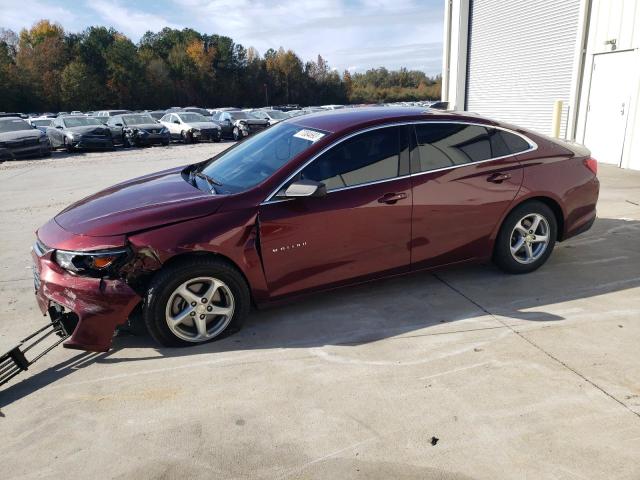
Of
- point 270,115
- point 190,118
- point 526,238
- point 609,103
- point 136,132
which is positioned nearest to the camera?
point 526,238

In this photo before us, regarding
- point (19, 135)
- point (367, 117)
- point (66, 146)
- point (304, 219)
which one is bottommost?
point (66, 146)

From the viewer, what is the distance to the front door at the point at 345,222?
3758 millimetres

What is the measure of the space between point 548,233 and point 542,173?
1.97 feet

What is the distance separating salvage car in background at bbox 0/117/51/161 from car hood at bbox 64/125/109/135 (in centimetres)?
166

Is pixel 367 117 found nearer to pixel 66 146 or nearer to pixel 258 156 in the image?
pixel 258 156

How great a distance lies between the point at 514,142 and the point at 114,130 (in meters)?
20.9

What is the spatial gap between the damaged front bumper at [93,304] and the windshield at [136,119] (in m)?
21.2

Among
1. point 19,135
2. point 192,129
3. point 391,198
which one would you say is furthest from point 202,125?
point 391,198

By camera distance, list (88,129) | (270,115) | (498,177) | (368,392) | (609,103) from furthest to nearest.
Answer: (270,115)
(88,129)
(609,103)
(498,177)
(368,392)

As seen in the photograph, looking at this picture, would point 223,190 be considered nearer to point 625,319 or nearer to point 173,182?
point 173,182

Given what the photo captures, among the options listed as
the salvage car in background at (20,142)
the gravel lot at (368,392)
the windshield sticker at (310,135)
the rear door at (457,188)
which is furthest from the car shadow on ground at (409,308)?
the salvage car in background at (20,142)

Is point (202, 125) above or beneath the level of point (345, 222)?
beneath

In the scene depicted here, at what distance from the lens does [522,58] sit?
15.8m

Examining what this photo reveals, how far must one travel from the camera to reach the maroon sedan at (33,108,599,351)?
11.4 ft
